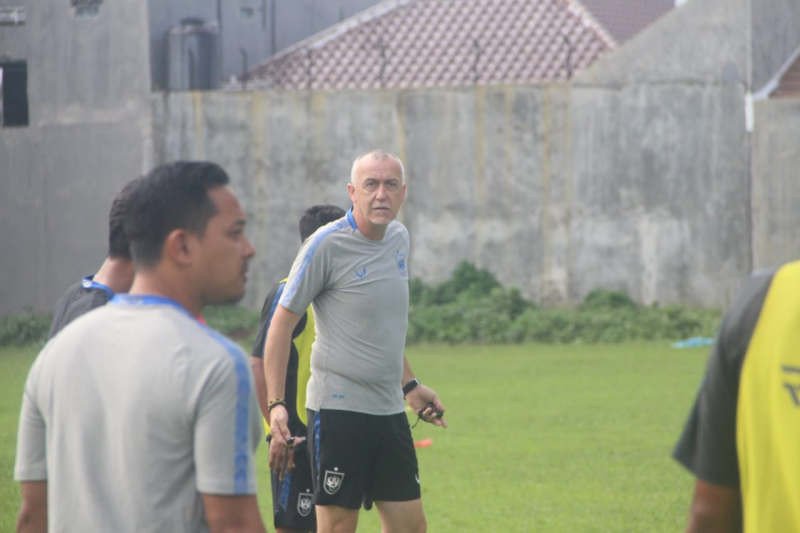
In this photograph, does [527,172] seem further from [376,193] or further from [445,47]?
[376,193]

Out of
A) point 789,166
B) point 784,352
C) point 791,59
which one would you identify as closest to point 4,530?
point 784,352

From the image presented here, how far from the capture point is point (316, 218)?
8539 mm

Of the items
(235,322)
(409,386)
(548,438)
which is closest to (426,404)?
(409,386)

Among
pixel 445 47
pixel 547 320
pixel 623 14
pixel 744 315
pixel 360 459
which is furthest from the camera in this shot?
pixel 623 14

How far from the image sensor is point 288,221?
81.4ft

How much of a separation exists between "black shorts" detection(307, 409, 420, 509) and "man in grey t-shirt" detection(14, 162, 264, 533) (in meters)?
3.63

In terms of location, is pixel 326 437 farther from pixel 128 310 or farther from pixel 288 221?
pixel 288 221

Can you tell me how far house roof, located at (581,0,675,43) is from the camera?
29875 millimetres

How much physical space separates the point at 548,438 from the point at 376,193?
258 inches

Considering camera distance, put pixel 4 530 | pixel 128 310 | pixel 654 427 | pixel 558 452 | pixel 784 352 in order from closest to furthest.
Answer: pixel 784 352, pixel 128 310, pixel 4 530, pixel 558 452, pixel 654 427

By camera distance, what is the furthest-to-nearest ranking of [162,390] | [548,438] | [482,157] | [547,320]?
[482,157], [547,320], [548,438], [162,390]

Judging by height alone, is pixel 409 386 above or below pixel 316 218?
below

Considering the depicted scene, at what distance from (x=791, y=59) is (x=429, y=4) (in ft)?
31.7

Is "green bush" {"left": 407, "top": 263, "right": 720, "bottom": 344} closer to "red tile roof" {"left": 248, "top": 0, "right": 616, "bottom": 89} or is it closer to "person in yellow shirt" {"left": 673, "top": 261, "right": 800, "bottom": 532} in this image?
"red tile roof" {"left": 248, "top": 0, "right": 616, "bottom": 89}
